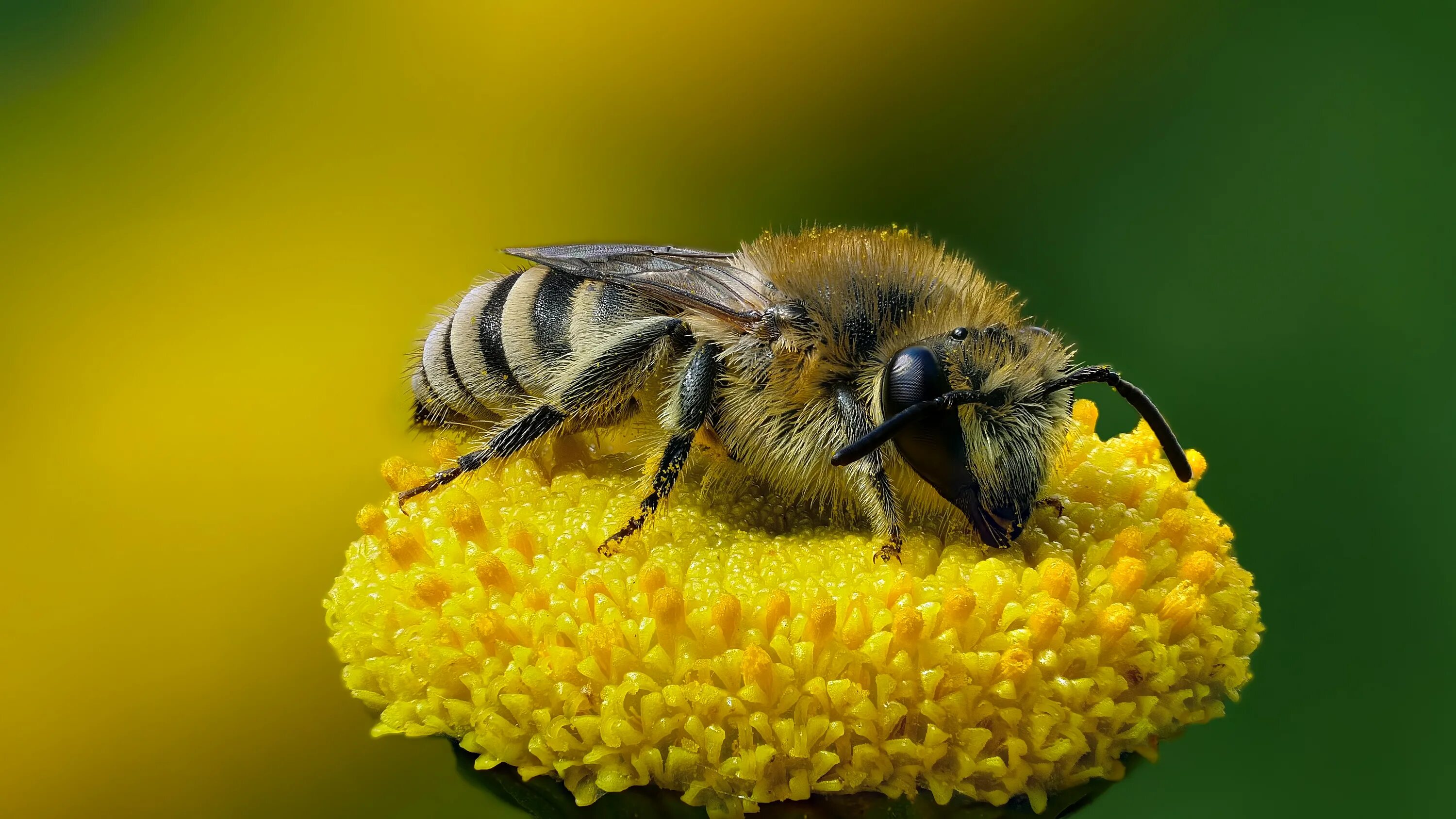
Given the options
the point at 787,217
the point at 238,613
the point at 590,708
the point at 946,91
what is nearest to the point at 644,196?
the point at 787,217

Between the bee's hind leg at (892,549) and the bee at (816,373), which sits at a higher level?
the bee at (816,373)

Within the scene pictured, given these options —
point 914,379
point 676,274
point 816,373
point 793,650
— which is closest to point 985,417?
point 914,379

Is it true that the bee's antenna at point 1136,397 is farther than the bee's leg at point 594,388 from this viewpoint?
No

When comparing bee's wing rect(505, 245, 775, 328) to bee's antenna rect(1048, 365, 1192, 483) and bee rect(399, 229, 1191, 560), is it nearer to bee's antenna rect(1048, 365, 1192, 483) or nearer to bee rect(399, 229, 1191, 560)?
bee rect(399, 229, 1191, 560)

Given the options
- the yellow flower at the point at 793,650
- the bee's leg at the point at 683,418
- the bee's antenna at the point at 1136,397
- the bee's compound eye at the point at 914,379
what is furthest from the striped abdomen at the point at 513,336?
the bee's antenna at the point at 1136,397

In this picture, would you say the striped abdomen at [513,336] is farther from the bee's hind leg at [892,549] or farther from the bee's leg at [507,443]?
the bee's hind leg at [892,549]

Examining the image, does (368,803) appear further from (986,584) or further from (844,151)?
(844,151)

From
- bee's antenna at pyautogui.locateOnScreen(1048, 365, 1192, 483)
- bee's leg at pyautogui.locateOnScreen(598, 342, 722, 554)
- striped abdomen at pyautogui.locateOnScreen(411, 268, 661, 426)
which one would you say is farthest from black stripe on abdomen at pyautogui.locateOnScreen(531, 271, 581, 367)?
bee's antenna at pyautogui.locateOnScreen(1048, 365, 1192, 483)
